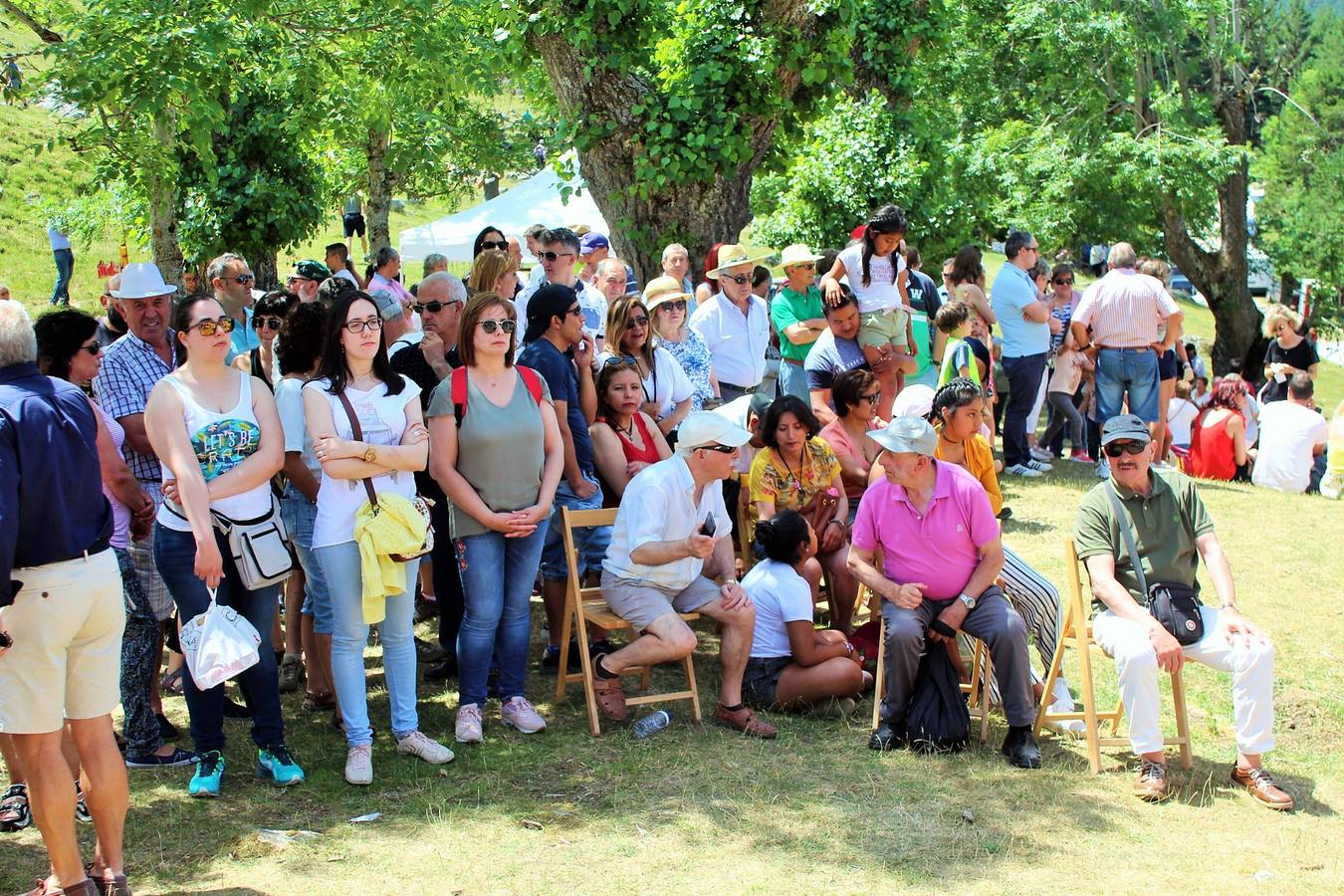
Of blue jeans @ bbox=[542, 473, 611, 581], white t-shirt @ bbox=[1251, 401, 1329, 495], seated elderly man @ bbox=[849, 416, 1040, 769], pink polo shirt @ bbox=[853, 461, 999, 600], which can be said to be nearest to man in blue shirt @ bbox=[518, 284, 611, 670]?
blue jeans @ bbox=[542, 473, 611, 581]

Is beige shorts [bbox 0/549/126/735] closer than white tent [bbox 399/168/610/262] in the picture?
Yes

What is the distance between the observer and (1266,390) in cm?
1290

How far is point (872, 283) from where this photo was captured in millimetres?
8781

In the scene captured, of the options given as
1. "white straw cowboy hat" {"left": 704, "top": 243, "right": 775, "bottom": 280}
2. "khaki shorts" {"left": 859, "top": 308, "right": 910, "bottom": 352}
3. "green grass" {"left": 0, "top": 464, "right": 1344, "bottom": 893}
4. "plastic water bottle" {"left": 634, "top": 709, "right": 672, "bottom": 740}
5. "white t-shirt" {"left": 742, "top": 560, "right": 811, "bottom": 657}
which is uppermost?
"white straw cowboy hat" {"left": 704, "top": 243, "right": 775, "bottom": 280}

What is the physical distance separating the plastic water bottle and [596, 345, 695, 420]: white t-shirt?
175cm

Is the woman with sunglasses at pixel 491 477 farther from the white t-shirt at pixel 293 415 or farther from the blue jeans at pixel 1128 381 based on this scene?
the blue jeans at pixel 1128 381

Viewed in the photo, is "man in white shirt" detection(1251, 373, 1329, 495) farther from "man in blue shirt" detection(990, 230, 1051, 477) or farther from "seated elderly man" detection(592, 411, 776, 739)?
"seated elderly man" detection(592, 411, 776, 739)

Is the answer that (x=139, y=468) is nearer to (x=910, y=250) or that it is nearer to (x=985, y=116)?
(x=910, y=250)

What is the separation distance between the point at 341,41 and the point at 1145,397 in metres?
7.10

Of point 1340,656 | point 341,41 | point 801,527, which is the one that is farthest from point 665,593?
point 341,41

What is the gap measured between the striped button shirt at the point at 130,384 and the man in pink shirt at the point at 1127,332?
7566 mm

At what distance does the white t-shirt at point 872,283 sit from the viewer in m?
8.78

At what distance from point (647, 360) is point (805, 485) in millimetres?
1062

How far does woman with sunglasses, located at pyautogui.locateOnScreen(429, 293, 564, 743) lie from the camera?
5.54 metres
